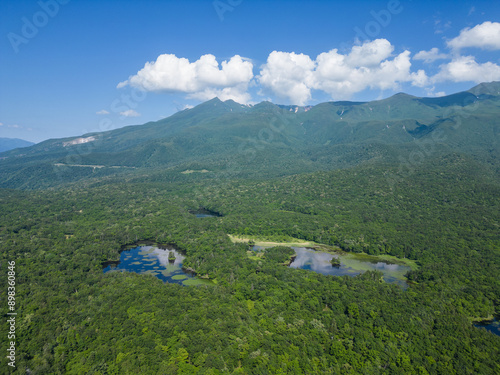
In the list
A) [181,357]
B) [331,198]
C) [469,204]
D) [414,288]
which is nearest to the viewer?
[181,357]

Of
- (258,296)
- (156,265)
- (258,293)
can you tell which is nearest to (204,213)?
(156,265)

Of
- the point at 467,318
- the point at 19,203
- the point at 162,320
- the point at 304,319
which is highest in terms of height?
the point at 19,203

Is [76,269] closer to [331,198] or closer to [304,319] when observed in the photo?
[304,319]

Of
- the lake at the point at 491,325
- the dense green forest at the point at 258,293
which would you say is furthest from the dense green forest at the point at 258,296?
the lake at the point at 491,325

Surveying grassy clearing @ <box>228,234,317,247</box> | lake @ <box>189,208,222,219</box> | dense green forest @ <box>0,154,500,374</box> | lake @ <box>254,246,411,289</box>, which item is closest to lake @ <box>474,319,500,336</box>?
dense green forest @ <box>0,154,500,374</box>

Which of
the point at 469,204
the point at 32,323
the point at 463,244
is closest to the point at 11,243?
the point at 32,323

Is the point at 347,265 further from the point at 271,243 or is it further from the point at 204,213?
the point at 204,213

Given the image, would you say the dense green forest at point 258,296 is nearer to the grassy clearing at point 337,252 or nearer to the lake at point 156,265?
the grassy clearing at point 337,252
